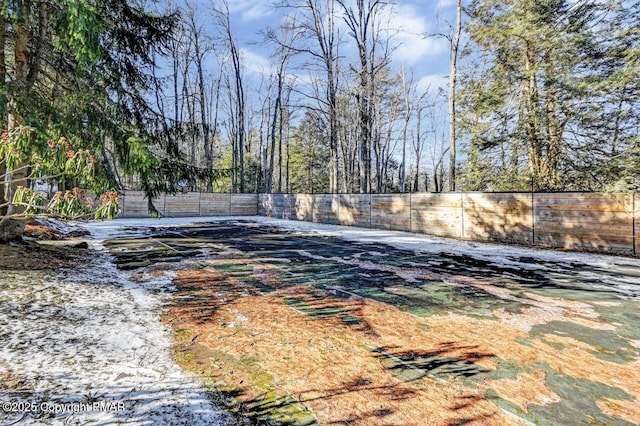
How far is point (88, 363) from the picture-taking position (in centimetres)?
209

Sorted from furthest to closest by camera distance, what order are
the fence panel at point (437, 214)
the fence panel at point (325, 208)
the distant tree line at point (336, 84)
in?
the fence panel at point (325, 208)
the fence panel at point (437, 214)
the distant tree line at point (336, 84)

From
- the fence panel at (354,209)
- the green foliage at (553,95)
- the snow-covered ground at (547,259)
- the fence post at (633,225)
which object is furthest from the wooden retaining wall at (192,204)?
the fence post at (633,225)

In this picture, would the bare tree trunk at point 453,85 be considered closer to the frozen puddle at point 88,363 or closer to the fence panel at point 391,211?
the fence panel at point 391,211

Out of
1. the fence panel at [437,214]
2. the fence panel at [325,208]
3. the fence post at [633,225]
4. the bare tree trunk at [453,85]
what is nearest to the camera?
the fence post at [633,225]

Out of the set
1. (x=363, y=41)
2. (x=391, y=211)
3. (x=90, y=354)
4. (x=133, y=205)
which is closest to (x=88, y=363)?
(x=90, y=354)

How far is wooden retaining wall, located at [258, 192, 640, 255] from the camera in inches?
265

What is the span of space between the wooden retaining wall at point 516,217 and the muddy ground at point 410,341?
6.75 ft

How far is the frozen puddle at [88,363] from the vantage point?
1636 millimetres

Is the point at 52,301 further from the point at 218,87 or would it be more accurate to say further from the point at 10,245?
the point at 218,87

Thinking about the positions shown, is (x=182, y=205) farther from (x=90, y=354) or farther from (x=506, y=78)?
(x=506, y=78)

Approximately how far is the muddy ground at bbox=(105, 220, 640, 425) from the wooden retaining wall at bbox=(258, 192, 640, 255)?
2056 mm

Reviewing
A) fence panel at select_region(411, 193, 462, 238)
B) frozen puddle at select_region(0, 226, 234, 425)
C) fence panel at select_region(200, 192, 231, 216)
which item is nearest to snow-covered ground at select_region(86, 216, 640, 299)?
fence panel at select_region(411, 193, 462, 238)

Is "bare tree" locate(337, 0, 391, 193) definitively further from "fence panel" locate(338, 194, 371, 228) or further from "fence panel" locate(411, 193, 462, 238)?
"fence panel" locate(411, 193, 462, 238)

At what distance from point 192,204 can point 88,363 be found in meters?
15.8
